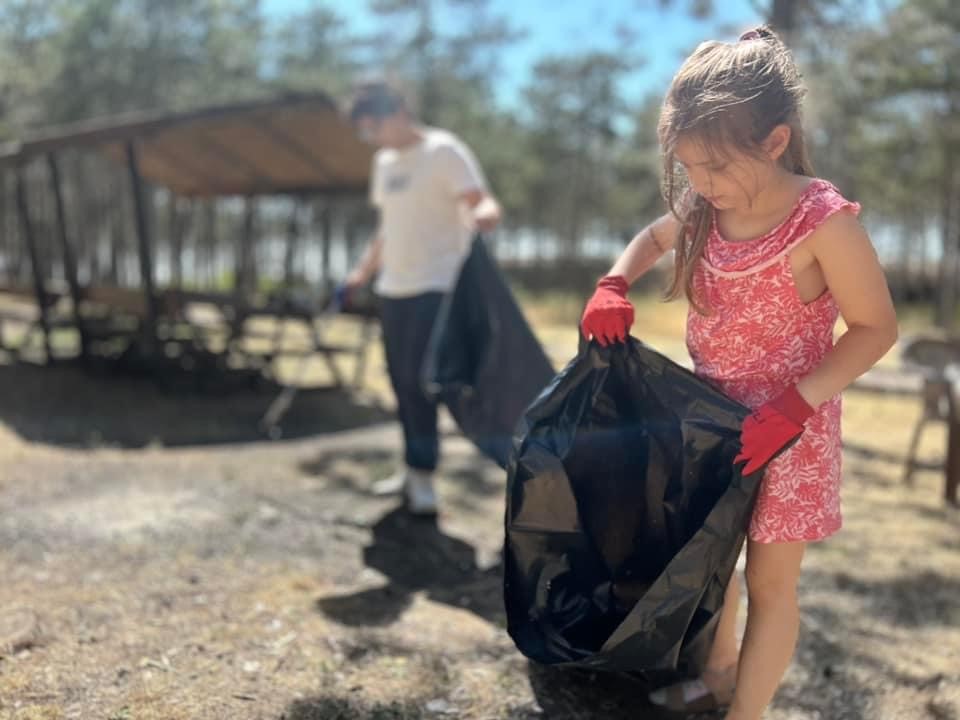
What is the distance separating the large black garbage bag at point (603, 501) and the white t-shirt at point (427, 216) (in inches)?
69.8

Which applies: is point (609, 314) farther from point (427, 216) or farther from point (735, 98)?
point (427, 216)

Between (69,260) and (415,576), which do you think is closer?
(415,576)

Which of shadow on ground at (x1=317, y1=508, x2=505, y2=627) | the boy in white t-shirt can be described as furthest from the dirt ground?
the boy in white t-shirt

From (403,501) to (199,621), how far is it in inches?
64.4

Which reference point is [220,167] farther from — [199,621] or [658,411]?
[658,411]

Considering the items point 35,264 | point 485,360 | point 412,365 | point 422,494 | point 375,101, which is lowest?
point 35,264

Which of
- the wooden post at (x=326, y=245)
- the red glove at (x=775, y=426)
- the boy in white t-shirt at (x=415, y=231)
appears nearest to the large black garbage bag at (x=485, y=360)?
the boy in white t-shirt at (x=415, y=231)

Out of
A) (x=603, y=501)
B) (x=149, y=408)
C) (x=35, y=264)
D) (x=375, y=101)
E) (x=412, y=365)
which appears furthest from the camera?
(x=35, y=264)

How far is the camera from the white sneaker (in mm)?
4027

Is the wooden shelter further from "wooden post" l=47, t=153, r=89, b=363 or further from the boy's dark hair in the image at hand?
the boy's dark hair

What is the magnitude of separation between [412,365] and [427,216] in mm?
652

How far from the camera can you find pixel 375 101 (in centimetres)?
377

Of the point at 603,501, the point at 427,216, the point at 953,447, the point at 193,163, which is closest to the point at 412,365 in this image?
the point at 427,216

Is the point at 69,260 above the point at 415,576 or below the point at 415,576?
below
